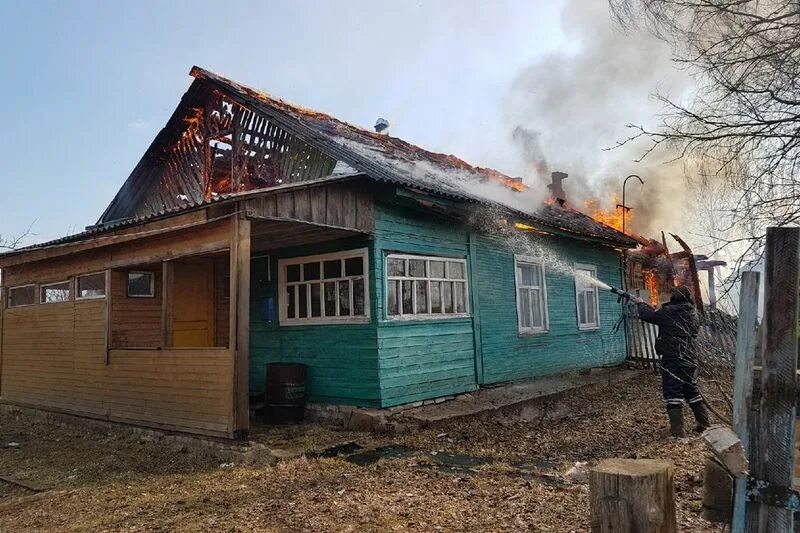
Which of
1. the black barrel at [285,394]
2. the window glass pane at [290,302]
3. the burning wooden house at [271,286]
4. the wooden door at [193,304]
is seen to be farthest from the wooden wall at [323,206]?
the wooden door at [193,304]

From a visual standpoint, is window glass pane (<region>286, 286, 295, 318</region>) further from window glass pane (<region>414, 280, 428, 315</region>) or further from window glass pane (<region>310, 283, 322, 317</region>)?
window glass pane (<region>414, 280, 428, 315</region>)

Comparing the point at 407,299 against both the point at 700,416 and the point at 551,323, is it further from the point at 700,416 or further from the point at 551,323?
the point at 551,323

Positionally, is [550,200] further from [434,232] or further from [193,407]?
[193,407]

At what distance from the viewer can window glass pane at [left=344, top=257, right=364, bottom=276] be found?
9.44 meters

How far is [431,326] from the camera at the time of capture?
1001 cm

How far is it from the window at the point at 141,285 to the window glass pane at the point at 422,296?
5.28 meters

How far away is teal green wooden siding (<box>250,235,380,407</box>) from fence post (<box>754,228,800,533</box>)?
666 centimetres

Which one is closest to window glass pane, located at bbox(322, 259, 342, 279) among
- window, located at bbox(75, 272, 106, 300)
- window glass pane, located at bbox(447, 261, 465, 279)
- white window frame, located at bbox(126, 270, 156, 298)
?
window glass pane, located at bbox(447, 261, 465, 279)

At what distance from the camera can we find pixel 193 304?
11.6 meters

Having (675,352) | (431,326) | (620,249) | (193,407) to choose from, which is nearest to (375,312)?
(431,326)

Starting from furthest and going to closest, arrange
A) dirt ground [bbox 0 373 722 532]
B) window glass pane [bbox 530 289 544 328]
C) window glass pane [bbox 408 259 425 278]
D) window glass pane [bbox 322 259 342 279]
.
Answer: window glass pane [bbox 530 289 544 328] → window glass pane [bbox 408 259 425 278] → window glass pane [bbox 322 259 342 279] → dirt ground [bbox 0 373 722 532]

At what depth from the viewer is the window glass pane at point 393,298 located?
9.34 meters

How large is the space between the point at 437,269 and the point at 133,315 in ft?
18.9

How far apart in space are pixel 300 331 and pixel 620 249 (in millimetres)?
10553
